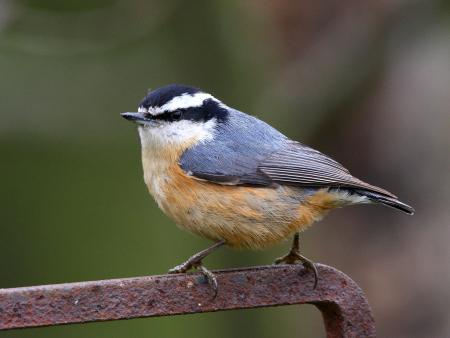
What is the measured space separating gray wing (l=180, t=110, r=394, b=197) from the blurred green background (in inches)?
87.0

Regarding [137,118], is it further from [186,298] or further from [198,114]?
[186,298]

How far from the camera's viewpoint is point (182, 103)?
4.06 meters

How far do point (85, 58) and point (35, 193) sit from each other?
1.58m

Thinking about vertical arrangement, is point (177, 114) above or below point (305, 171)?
above

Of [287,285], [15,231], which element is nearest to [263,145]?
[287,285]

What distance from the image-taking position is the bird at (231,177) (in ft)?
12.0

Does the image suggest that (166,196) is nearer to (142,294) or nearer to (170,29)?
(142,294)

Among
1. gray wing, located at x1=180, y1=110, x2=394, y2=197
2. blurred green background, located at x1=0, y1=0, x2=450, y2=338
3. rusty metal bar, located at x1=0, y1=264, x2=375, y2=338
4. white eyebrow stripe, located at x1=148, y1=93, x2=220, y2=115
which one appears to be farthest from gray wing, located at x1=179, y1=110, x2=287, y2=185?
blurred green background, located at x1=0, y1=0, x2=450, y2=338

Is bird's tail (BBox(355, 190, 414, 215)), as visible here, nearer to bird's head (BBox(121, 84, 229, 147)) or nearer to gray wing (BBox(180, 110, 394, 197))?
gray wing (BBox(180, 110, 394, 197))

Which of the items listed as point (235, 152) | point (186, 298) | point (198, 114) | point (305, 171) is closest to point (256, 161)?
point (235, 152)

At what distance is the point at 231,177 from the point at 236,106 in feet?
12.3

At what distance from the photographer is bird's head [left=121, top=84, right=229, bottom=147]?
3998mm

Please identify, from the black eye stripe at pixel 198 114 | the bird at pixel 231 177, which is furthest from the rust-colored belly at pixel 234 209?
the black eye stripe at pixel 198 114

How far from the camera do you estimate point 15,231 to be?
7969 mm
